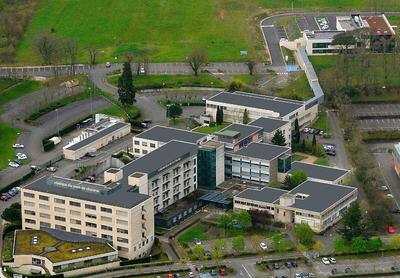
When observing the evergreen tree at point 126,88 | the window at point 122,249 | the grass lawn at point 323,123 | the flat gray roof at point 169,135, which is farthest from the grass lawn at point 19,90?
the window at point 122,249

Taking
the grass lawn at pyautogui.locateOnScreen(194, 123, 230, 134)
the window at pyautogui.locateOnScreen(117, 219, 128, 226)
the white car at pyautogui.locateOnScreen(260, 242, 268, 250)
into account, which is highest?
the window at pyautogui.locateOnScreen(117, 219, 128, 226)

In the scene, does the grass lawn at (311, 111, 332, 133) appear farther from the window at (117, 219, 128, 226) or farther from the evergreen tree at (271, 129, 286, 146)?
the window at (117, 219, 128, 226)

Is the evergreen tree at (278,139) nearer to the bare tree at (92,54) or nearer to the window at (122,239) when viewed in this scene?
the window at (122,239)

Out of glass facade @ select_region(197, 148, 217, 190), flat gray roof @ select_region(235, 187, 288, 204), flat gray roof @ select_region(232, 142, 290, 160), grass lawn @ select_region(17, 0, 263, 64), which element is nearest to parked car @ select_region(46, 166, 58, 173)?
glass facade @ select_region(197, 148, 217, 190)

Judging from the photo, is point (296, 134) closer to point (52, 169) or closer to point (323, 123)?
point (323, 123)

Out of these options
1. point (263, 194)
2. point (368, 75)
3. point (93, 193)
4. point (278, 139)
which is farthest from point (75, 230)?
point (368, 75)
